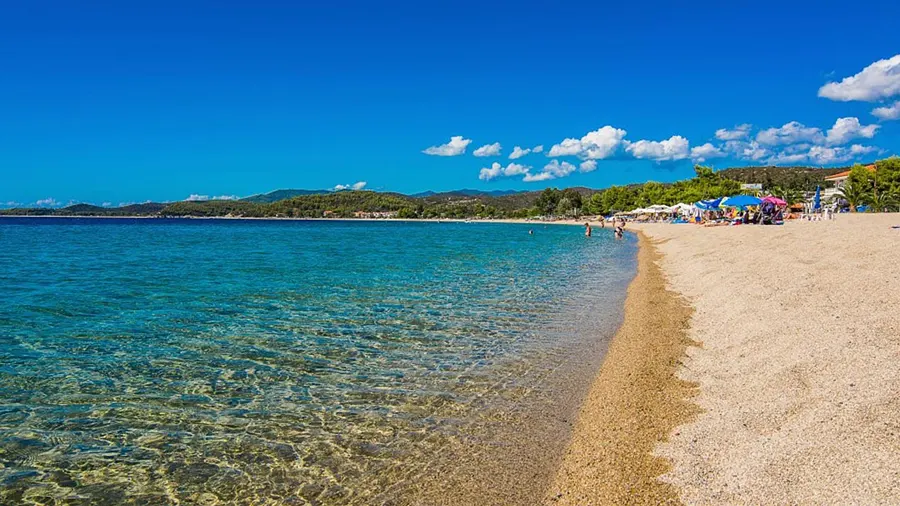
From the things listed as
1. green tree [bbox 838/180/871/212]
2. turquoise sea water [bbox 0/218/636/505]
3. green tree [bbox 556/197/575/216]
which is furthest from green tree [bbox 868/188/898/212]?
green tree [bbox 556/197/575/216]

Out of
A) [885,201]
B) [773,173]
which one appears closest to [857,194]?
[885,201]

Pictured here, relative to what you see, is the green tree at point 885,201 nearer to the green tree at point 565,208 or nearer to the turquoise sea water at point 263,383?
the turquoise sea water at point 263,383

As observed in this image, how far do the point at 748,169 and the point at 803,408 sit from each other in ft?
576

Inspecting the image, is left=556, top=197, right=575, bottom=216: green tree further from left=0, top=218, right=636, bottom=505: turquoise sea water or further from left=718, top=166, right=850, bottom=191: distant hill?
left=0, top=218, right=636, bottom=505: turquoise sea water

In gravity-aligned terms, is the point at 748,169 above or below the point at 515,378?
above

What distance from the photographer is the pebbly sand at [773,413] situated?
434 cm

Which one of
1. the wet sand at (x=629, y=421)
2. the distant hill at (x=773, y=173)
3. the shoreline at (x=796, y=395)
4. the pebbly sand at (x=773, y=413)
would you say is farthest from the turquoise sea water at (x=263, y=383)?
the distant hill at (x=773, y=173)

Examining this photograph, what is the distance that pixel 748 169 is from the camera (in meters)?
158

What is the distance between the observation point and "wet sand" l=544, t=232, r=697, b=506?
4.77m

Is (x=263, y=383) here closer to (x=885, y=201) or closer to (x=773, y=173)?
(x=885, y=201)

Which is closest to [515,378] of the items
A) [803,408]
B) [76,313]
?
[803,408]

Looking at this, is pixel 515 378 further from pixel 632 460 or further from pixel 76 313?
pixel 76 313

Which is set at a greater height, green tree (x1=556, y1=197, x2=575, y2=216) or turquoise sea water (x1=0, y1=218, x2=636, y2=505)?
green tree (x1=556, y1=197, x2=575, y2=216)

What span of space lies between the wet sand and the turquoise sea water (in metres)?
0.83
